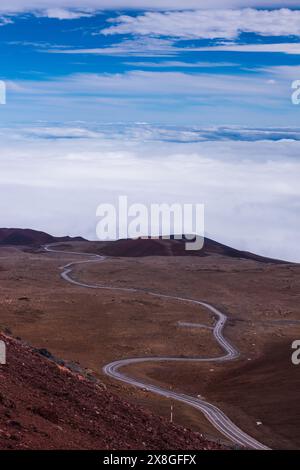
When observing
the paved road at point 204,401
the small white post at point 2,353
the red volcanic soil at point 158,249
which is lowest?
the paved road at point 204,401

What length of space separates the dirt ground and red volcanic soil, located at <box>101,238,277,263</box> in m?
28.6

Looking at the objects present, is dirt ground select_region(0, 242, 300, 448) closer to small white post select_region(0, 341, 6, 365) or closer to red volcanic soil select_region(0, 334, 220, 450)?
red volcanic soil select_region(0, 334, 220, 450)

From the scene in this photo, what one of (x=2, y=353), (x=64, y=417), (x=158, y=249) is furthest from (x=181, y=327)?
(x=158, y=249)

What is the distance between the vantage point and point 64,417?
2431cm

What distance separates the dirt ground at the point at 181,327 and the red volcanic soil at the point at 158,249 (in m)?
28.6

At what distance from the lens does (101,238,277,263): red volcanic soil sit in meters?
173

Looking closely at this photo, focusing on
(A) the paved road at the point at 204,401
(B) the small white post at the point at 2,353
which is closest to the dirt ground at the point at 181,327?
(A) the paved road at the point at 204,401

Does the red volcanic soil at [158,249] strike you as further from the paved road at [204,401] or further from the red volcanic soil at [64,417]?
the red volcanic soil at [64,417]

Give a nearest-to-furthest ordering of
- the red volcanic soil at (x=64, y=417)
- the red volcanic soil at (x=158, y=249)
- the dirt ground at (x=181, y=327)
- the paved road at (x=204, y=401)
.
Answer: the red volcanic soil at (x=64, y=417)
the paved road at (x=204, y=401)
the dirt ground at (x=181, y=327)
the red volcanic soil at (x=158, y=249)

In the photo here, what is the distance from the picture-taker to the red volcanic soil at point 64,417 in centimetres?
2152

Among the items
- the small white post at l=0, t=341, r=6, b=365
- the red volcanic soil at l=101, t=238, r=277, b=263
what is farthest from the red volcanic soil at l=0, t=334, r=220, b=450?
the red volcanic soil at l=101, t=238, r=277, b=263

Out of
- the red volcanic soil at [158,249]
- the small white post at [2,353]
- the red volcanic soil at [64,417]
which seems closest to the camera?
the red volcanic soil at [64,417]

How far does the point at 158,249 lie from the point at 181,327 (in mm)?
96764
